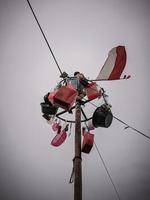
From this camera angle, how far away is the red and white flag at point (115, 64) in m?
4.63

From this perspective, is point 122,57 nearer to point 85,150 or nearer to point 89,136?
point 89,136

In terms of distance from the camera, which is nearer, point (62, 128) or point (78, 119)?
point (78, 119)

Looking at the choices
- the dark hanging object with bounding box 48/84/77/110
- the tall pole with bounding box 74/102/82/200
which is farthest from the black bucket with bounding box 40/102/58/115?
the dark hanging object with bounding box 48/84/77/110

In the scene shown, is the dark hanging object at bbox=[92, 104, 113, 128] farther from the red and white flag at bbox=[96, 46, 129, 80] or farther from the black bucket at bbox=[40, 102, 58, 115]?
the black bucket at bbox=[40, 102, 58, 115]

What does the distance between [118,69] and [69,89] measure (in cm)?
140

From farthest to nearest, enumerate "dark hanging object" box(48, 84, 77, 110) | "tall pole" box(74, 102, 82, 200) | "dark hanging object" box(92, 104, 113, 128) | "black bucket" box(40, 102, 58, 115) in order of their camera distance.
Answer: "black bucket" box(40, 102, 58, 115)
"dark hanging object" box(92, 104, 113, 128)
"dark hanging object" box(48, 84, 77, 110)
"tall pole" box(74, 102, 82, 200)

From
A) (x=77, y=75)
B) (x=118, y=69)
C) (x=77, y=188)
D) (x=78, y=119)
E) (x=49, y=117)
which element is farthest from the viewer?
(x=49, y=117)

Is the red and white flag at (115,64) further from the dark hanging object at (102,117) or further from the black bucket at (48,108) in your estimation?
the black bucket at (48,108)

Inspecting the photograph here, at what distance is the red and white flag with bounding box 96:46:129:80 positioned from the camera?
4633 millimetres

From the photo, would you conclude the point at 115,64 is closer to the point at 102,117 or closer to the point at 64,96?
the point at 102,117

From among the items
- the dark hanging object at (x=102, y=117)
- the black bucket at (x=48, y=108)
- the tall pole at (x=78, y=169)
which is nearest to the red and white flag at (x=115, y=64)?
the dark hanging object at (x=102, y=117)

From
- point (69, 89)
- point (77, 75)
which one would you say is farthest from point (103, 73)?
point (69, 89)

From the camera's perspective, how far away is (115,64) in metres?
4.64

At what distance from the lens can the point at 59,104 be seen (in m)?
3.90
